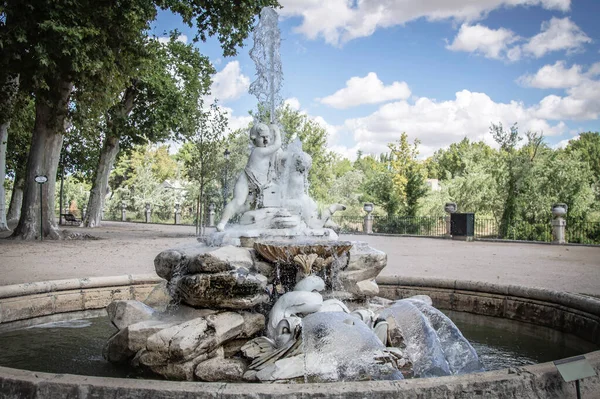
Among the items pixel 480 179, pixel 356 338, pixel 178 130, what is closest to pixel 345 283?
pixel 356 338

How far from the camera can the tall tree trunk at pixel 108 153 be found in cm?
2661

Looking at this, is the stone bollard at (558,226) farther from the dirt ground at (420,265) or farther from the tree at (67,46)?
the tree at (67,46)

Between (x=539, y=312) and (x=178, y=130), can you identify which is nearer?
(x=539, y=312)

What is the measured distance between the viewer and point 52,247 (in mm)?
16594

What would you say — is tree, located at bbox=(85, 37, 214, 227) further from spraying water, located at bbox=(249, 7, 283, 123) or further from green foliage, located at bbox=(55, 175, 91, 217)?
green foliage, located at bbox=(55, 175, 91, 217)

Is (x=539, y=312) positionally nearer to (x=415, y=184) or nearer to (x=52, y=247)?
(x=52, y=247)

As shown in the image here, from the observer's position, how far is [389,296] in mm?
8141

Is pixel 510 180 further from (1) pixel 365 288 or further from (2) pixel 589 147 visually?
(2) pixel 589 147

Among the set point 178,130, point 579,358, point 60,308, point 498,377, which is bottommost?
point 60,308

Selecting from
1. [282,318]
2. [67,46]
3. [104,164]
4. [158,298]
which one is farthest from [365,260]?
[104,164]

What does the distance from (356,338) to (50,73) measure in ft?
55.2

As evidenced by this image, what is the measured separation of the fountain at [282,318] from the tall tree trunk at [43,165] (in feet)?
45.4

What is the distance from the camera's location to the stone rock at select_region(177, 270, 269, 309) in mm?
4977

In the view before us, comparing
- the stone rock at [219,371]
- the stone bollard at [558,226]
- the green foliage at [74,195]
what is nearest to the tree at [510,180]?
the stone bollard at [558,226]
